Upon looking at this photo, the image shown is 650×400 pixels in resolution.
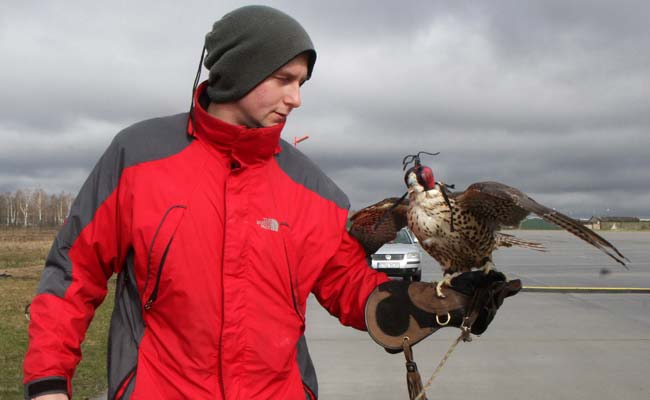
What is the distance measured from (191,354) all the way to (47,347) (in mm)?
392

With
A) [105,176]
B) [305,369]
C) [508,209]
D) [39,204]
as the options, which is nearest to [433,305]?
[508,209]

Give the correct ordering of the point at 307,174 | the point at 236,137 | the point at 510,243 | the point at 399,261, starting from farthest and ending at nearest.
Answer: the point at 399,261
the point at 510,243
the point at 307,174
the point at 236,137

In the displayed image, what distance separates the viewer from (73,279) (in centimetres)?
185

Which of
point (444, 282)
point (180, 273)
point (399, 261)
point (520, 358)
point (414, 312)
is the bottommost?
point (520, 358)

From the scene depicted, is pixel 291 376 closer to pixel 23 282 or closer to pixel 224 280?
pixel 224 280

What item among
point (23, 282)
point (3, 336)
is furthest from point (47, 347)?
point (23, 282)

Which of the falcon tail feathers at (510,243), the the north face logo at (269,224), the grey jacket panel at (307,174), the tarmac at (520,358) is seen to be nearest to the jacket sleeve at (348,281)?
the grey jacket panel at (307,174)

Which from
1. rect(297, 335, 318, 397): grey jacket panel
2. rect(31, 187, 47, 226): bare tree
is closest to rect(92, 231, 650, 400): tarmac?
rect(297, 335, 318, 397): grey jacket panel

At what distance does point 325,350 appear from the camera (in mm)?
7074

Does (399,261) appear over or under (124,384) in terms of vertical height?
under

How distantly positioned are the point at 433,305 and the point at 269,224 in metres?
0.88

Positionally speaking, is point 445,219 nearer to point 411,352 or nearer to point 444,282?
point 444,282

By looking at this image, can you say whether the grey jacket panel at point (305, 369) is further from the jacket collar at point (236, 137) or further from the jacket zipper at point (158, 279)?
the jacket collar at point (236, 137)

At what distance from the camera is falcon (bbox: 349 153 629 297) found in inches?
99.0
